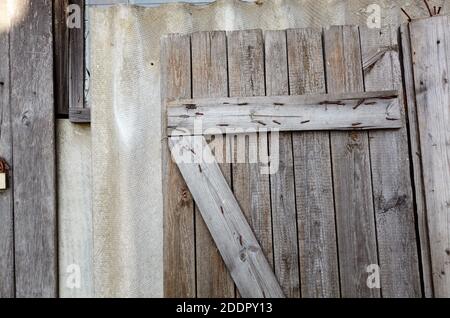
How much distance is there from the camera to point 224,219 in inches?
64.6

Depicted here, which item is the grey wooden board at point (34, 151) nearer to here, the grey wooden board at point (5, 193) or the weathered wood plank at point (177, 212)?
the grey wooden board at point (5, 193)

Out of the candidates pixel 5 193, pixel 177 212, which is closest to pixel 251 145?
pixel 177 212

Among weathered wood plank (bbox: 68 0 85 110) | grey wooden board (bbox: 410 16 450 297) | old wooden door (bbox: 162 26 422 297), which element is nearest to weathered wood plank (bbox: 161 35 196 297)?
old wooden door (bbox: 162 26 422 297)

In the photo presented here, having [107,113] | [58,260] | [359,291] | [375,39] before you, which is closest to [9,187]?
Result: [58,260]

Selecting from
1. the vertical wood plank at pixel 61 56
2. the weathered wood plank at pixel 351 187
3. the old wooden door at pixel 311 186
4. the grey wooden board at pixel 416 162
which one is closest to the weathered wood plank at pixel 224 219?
the old wooden door at pixel 311 186

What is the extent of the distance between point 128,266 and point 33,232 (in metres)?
0.46

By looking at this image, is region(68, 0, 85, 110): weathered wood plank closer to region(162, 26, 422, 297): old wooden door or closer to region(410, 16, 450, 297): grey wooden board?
region(162, 26, 422, 297): old wooden door

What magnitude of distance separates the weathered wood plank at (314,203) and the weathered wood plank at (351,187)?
0.10 feet

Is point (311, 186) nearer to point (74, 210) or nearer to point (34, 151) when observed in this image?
point (74, 210)

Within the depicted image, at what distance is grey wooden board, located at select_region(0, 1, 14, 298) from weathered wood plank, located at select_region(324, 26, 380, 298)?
143 centimetres

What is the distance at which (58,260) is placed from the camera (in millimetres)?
1979

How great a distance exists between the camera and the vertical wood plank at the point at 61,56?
6.68ft
